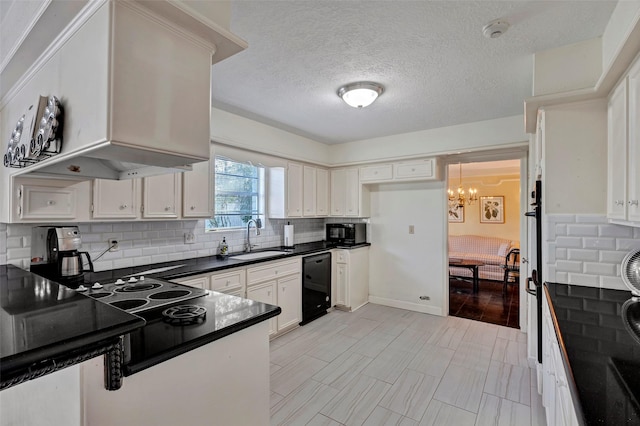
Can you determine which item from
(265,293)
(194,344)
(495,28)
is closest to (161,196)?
(265,293)

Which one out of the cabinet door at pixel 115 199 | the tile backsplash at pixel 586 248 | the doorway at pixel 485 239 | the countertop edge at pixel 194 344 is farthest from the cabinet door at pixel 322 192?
the countertop edge at pixel 194 344

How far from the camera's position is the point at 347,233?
15.3 feet

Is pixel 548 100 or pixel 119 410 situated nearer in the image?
pixel 119 410

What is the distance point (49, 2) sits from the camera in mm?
1075

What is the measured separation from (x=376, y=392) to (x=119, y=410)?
6.51ft

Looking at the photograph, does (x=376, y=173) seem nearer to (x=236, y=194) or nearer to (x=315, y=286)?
(x=315, y=286)

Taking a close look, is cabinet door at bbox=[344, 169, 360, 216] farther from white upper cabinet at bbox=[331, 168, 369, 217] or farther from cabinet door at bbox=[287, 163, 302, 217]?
cabinet door at bbox=[287, 163, 302, 217]

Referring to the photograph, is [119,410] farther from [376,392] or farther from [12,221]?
[376,392]

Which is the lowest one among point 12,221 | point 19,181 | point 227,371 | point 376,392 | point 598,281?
point 376,392

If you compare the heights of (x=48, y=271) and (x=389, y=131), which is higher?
(x=389, y=131)

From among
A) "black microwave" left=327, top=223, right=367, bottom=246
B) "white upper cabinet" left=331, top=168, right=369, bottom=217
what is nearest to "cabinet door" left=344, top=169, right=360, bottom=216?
"white upper cabinet" left=331, top=168, right=369, bottom=217

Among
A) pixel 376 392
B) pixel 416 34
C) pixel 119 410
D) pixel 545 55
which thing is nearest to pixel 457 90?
pixel 545 55

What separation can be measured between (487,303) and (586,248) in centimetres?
314

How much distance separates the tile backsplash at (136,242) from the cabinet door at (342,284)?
149 cm
